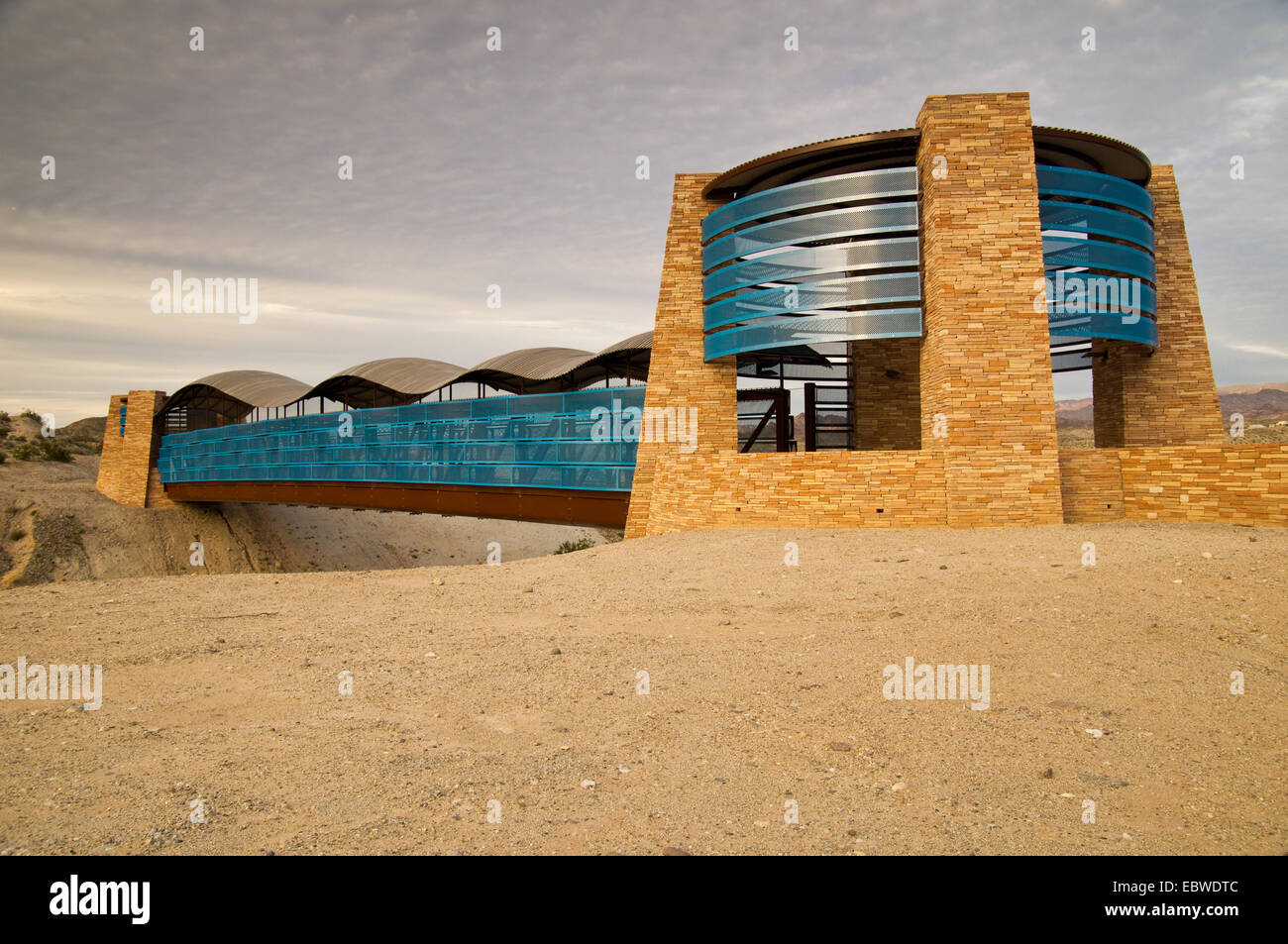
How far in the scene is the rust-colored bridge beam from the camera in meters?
18.8

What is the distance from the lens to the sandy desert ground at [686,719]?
375 centimetres

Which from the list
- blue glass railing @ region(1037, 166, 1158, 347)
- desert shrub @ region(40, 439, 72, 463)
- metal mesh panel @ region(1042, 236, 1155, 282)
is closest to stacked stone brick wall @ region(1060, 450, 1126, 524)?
blue glass railing @ region(1037, 166, 1158, 347)

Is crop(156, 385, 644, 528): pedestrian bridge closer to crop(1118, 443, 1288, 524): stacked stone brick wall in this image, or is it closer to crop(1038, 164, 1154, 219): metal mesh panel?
crop(1038, 164, 1154, 219): metal mesh panel

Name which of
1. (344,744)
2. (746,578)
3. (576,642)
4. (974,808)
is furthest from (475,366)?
(974,808)

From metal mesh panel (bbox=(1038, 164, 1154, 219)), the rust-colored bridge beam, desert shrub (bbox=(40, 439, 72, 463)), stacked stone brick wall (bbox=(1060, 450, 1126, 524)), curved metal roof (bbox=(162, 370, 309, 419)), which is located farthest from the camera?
desert shrub (bbox=(40, 439, 72, 463))

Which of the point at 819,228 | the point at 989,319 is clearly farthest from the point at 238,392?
the point at 989,319

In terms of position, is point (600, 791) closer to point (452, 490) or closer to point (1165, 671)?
point (1165, 671)

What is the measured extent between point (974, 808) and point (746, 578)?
602 centimetres

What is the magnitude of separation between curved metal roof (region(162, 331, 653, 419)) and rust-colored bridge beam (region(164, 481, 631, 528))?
3.53 m

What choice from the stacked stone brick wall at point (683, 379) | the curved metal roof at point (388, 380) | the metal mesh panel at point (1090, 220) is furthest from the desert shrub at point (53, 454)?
the metal mesh panel at point (1090, 220)

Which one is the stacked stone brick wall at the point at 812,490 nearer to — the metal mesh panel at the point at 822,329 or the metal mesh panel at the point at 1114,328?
the metal mesh panel at the point at 822,329

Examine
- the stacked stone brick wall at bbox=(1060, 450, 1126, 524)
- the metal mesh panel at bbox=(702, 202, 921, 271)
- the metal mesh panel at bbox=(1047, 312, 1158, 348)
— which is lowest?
the stacked stone brick wall at bbox=(1060, 450, 1126, 524)

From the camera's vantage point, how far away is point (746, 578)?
9922 millimetres

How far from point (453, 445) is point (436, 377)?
12.6 ft
